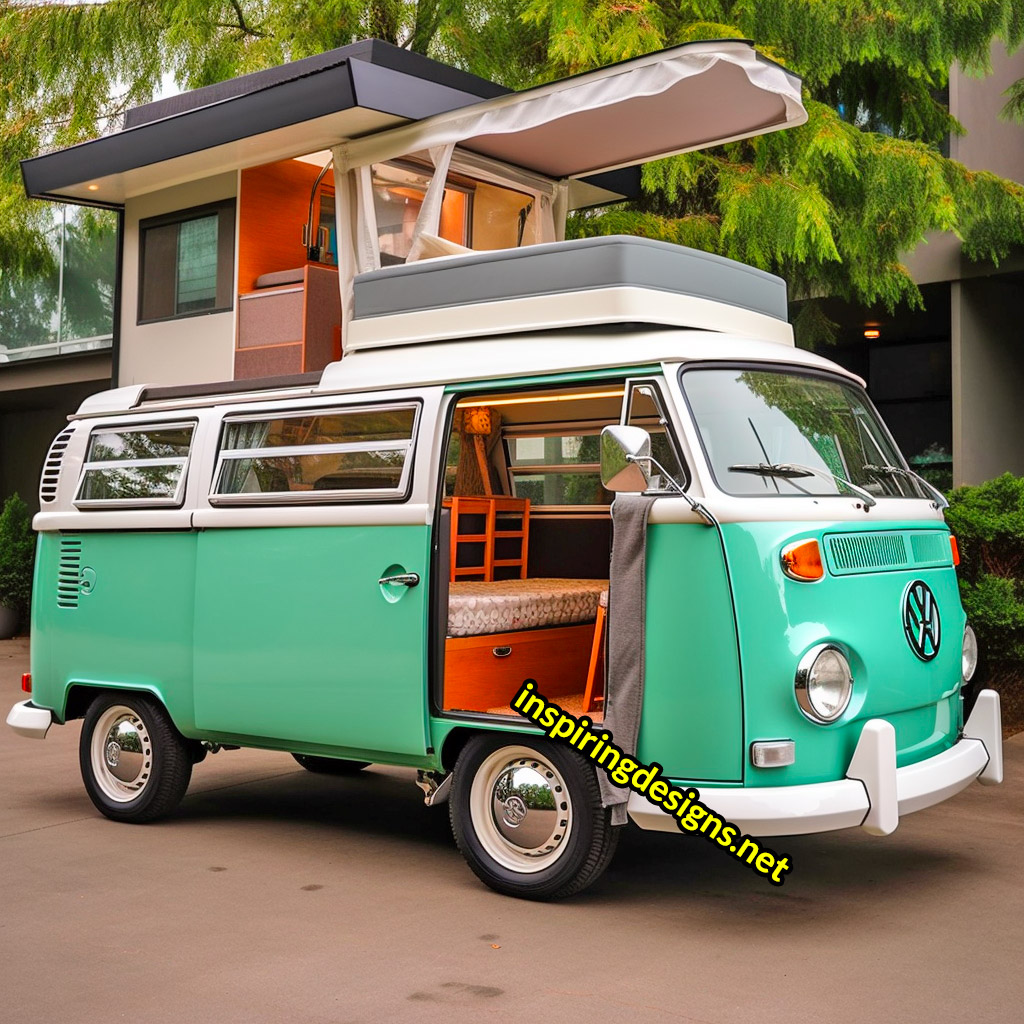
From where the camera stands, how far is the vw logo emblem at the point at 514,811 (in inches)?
235

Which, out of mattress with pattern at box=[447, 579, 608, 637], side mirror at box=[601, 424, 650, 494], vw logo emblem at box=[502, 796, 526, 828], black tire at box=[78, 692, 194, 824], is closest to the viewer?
→ side mirror at box=[601, 424, 650, 494]

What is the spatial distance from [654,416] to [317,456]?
1.70m

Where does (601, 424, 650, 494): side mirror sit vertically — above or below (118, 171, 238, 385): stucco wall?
below

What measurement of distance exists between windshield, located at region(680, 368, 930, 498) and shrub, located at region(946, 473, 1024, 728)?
3.13 meters

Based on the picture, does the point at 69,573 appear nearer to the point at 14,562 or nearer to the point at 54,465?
the point at 54,465

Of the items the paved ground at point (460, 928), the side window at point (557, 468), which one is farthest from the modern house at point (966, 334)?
the paved ground at point (460, 928)

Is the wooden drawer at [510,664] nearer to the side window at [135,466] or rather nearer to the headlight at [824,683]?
the headlight at [824,683]

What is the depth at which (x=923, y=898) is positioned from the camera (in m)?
6.04

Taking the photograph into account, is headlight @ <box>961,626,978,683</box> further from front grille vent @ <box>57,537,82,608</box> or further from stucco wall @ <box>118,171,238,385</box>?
front grille vent @ <box>57,537,82,608</box>

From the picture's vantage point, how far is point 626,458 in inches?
218

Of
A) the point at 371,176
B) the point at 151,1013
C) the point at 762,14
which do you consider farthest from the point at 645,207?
the point at 151,1013

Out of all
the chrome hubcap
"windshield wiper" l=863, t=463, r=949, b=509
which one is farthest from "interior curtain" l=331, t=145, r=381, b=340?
"windshield wiper" l=863, t=463, r=949, b=509

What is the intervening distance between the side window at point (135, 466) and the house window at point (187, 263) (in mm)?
1335

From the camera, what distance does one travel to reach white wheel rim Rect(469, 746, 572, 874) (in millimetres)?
5887
